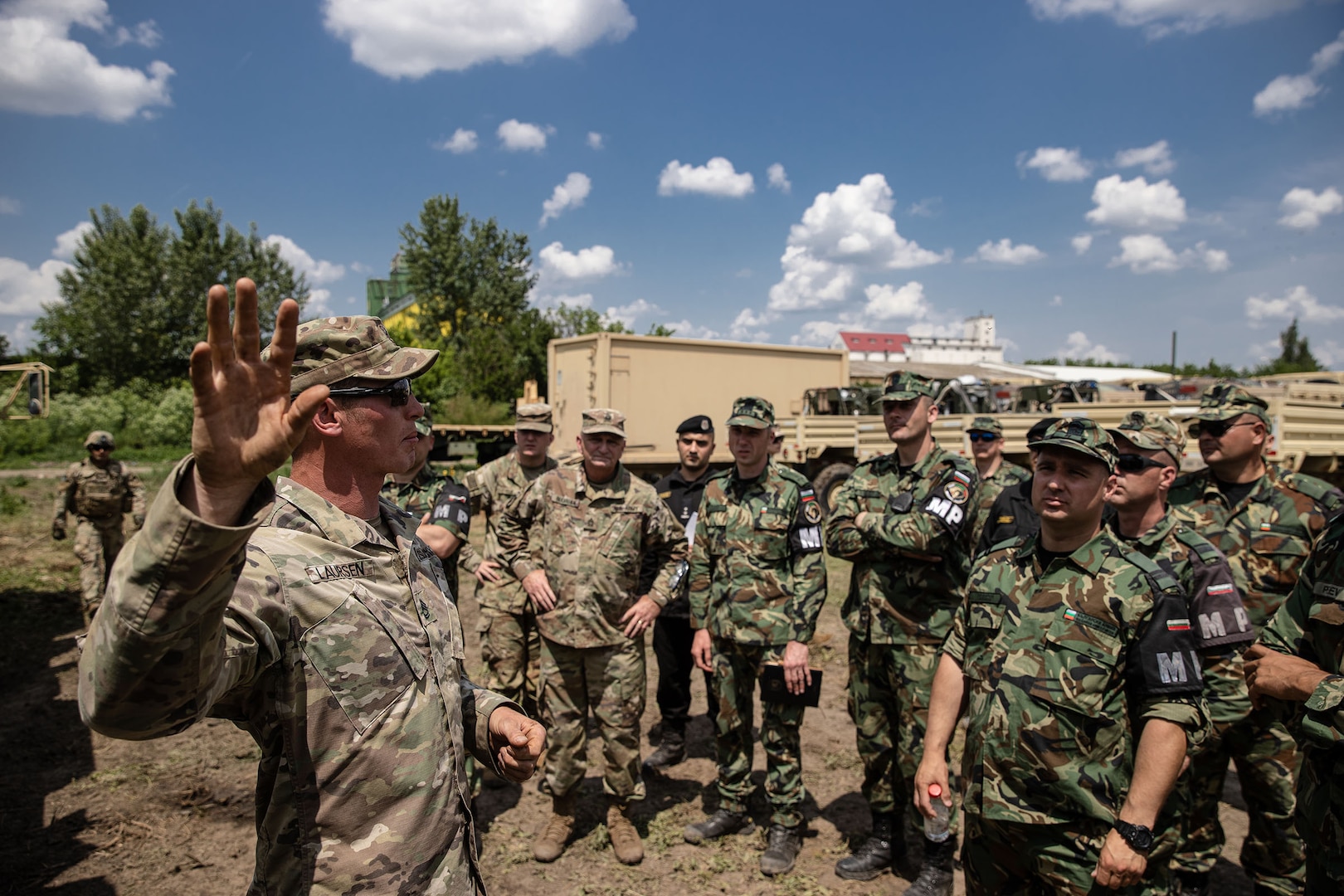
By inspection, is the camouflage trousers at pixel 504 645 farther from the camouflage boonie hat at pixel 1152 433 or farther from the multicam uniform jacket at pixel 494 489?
the camouflage boonie hat at pixel 1152 433

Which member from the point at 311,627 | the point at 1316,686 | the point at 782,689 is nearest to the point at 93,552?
the point at 782,689

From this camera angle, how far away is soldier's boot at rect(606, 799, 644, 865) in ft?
12.3

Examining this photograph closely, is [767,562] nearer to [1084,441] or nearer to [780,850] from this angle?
[780,850]

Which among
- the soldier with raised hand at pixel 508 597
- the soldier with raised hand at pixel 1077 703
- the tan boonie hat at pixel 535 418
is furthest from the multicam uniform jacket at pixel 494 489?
the soldier with raised hand at pixel 1077 703

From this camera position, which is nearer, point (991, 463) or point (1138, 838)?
point (1138, 838)

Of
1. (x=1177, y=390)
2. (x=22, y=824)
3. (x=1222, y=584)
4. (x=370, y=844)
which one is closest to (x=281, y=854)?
(x=370, y=844)

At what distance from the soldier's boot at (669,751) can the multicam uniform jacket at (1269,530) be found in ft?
10.8

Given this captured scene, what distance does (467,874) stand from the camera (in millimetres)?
1587

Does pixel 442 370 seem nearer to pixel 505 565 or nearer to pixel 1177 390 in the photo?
pixel 1177 390

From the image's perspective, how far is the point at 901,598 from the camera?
3613 mm

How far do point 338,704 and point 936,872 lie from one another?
3095mm

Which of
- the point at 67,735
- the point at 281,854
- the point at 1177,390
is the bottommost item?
the point at 67,735

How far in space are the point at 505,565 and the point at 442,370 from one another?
78.1ft

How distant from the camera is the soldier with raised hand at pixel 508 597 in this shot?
4.53 m
